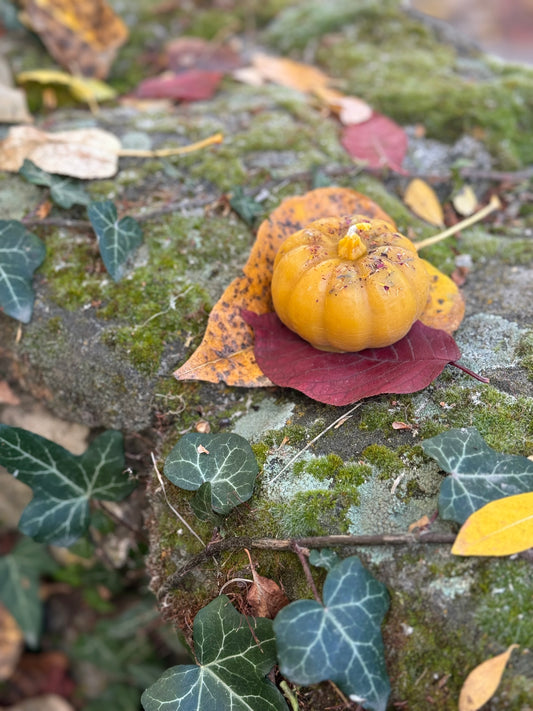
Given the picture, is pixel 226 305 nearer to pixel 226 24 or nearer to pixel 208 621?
pixel 208 621

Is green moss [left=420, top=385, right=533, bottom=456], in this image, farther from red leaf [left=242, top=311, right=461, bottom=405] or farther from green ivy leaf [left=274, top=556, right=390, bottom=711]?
green ivy leaf [left=274, top=556, right=390, bottom=711]

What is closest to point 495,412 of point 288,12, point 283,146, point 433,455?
point 433,455

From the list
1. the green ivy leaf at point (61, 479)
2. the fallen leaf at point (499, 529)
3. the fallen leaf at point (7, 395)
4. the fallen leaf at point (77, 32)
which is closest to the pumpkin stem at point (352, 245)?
the fallen leaf at point (499, 529)

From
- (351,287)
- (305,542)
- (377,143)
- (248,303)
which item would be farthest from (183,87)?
(305,542)

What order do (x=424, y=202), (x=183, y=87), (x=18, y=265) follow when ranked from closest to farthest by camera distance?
(x=18, y=265) < (x=424, y=202) < (x=183, y=87)

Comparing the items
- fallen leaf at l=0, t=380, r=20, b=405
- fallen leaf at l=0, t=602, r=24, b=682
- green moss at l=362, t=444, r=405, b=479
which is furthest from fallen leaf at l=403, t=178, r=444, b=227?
fallen leaf at l=0, t=602, r=24, b=682

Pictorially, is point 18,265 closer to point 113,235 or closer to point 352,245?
point 113,235

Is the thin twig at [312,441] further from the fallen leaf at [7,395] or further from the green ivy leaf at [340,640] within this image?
the fallen leaf at [7,395]
